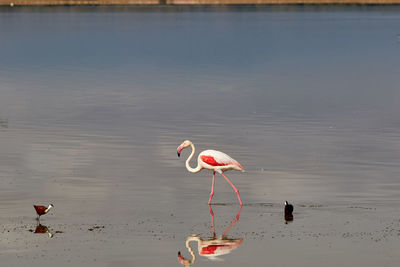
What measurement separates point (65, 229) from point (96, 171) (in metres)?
6.77

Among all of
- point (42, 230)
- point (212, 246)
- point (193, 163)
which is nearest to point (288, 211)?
point (212, 246)

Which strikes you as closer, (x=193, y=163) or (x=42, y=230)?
(x=42, y=230)

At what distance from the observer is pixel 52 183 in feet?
82.1

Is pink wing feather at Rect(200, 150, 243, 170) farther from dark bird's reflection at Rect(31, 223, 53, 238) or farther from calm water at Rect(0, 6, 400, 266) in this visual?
dark bird's reflection at Rect(31, 223, 53, 238)

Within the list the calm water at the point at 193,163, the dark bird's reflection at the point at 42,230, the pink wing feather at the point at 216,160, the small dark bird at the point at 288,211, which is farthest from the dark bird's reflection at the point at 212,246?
the pink wing feather at the point at 216,160

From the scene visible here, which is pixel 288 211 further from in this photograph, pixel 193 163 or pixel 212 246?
pixel 193 163

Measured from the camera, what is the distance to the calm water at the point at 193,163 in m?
18.9

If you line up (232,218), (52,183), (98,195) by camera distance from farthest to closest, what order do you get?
(52,183) → (98,195) → (232,218)

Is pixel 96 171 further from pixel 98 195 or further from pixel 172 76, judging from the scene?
pixel 172 76

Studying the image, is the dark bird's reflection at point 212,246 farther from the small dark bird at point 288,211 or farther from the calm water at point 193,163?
the small dark bird at point 288,211

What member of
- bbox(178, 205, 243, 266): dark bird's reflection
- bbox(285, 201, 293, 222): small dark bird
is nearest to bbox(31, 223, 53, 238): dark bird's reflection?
bbox(178, 205, 243, 266): dark bird's reflection

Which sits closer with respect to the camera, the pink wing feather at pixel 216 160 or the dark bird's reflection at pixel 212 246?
the dark bird's reflection at pixel 212 246

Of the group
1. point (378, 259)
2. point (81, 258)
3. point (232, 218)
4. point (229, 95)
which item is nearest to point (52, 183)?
point (232, 218)

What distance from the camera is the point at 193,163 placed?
28.4 meters
